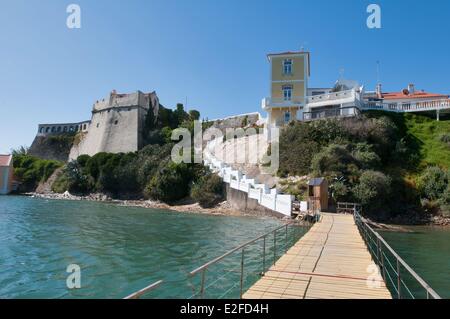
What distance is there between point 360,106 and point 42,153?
59.2 metres

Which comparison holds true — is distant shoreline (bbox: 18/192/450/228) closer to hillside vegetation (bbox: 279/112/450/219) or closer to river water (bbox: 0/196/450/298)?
hillside vegetation (bbox: 279/112/450/219)

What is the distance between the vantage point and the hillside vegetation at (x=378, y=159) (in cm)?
2331

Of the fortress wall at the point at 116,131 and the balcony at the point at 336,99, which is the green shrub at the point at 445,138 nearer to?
the balcony at the point at 336,99

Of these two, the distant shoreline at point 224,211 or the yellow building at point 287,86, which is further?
the yellow building at point 287,86

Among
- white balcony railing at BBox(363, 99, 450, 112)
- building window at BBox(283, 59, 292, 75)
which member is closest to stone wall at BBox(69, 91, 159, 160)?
building window at BBox(283, 59, 292, 75)

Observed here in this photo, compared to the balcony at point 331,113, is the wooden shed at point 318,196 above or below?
below

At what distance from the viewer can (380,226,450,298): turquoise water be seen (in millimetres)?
9786

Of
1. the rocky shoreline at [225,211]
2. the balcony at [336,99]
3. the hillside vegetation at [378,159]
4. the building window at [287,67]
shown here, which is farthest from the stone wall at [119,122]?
the hillside vegetation at [378,159]

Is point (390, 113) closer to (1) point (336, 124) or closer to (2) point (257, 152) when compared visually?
(1) point (336, 124)

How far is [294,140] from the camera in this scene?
3053 cm

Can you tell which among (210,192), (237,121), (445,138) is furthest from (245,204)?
(237,121)
